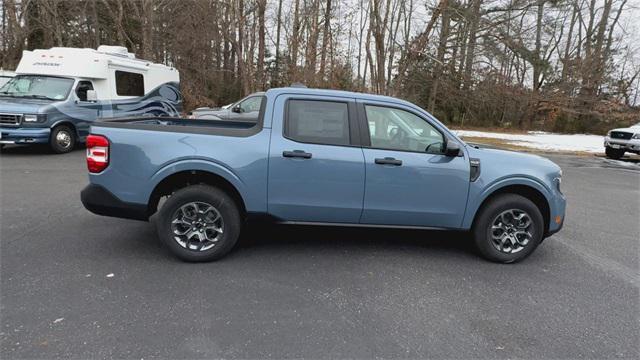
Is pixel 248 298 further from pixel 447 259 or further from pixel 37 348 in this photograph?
pixel 447 259

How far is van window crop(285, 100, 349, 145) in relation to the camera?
3982mm

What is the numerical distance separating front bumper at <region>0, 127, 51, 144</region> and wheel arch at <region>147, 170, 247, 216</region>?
310 inches

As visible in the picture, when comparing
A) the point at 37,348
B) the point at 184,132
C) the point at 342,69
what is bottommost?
the point at 37,348

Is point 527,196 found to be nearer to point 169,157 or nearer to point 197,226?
point 197,226

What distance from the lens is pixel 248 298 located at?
3309 mm

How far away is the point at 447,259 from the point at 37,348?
3.61 meters

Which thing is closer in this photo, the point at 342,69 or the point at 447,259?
the point at 447,259

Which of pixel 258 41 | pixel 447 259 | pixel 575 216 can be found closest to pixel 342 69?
pixel 258 41

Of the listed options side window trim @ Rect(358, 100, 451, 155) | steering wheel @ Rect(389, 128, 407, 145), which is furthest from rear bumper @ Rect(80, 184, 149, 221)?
steering wheel @ Rect(389, 128, 407, 145)

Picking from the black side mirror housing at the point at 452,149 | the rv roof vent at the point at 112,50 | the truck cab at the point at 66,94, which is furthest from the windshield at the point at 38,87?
the black side mirror housing at the point at 452,149

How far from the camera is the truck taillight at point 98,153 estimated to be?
3793mm

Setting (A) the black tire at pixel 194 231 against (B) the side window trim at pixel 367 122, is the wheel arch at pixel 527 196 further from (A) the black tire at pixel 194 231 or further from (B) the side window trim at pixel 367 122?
(A) the black tire at pixel 194 231

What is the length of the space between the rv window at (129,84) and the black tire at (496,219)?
11664 mm

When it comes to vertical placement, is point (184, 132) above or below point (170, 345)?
above
